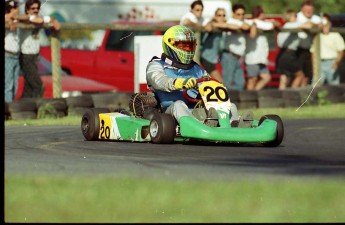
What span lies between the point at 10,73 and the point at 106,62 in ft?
20.2

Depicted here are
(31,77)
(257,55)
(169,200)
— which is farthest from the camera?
(257,55)

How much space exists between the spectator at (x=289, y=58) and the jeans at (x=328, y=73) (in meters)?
0.78

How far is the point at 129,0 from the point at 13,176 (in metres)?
17.8

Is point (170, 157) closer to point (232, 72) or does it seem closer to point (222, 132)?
point (222, 132)

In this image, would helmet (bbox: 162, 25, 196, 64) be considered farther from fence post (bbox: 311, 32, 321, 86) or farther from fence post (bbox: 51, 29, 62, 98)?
fence post (bbox: 311, 32, 321, 86)

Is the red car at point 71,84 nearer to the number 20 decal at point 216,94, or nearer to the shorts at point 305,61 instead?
the shorts at point 305,61

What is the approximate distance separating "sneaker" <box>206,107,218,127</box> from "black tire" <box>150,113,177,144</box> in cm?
35

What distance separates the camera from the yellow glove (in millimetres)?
12773

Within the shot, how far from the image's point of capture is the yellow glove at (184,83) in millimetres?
12773

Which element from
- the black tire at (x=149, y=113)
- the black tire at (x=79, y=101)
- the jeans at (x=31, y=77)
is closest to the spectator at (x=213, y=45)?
the black tire at (x=79, y=101)

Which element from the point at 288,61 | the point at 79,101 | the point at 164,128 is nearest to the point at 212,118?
the point at 164,128

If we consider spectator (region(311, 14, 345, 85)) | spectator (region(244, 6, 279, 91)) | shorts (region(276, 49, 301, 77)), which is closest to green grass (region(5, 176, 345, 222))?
spectator (region(244, 6, 279, 91))

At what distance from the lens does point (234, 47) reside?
2030cm

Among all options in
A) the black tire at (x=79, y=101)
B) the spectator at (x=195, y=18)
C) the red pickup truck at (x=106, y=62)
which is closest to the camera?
the black tire at (x=79, y=101)
